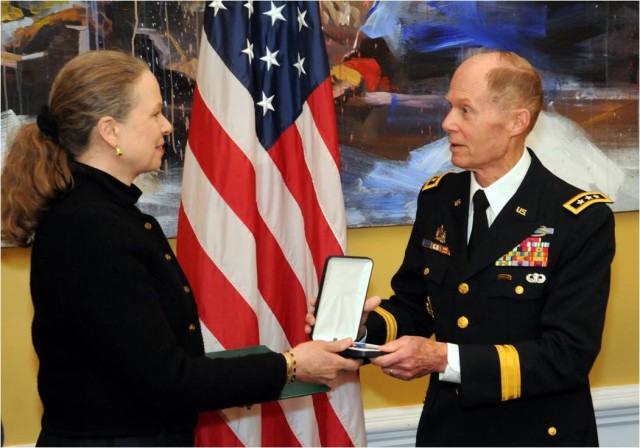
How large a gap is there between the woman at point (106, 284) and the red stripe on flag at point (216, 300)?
0.75 m

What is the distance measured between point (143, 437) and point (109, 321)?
32 centimetres

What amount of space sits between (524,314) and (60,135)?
121 cm

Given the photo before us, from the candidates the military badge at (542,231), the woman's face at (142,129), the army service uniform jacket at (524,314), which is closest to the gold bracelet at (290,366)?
the army service uniform jacket at (524,314)

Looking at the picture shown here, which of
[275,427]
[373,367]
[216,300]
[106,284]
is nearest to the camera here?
[106,284]

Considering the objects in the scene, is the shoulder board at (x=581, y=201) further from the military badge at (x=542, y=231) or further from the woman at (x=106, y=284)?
the woman at (x=106, y=284)

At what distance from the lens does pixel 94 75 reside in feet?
5.81

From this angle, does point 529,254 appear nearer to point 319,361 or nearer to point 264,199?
point 319,361

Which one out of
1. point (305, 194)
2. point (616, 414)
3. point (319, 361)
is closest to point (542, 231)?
point (319, 361)

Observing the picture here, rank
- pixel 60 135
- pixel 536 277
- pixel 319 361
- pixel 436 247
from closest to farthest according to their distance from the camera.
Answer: pixel 60 135, pixel 319 361, pixel 536 277, pixel 436 247

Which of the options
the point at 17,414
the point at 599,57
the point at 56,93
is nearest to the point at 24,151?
the point at 56,93

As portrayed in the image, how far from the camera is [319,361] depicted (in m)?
1.94

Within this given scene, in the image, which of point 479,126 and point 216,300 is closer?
point 479,126

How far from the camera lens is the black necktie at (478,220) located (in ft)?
7.09

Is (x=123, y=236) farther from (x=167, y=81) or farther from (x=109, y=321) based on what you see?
(x=167, y=81)
